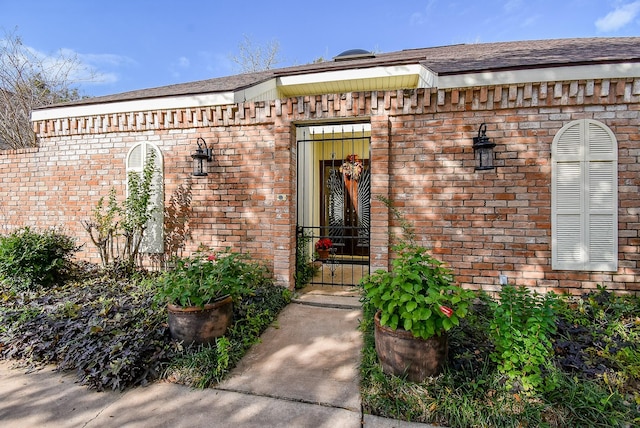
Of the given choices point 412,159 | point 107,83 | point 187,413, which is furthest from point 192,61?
point 187,413

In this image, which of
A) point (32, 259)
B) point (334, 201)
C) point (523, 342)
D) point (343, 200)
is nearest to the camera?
point (523, 342)

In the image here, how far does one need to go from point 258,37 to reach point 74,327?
569 inches

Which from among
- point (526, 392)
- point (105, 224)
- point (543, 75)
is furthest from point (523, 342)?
point (105, 224)

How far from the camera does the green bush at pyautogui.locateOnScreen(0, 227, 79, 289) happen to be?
12.3ft

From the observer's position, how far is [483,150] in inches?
134

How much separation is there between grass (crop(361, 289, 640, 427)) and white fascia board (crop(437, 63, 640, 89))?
2674 mm

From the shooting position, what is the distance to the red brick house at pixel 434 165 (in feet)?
10.7

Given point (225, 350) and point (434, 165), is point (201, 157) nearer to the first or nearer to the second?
point (225, 350)

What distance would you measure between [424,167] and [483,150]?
2.26 ft

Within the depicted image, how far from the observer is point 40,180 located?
4.80 metres

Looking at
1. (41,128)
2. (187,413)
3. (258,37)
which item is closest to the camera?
(187,413)

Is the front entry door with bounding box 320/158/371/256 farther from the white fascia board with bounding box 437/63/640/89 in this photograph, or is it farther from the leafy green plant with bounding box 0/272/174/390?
the leafy green plant with bounding box 0/272/174/390

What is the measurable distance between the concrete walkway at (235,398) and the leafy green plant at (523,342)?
2.61 ft

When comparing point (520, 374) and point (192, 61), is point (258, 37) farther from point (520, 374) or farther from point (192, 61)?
point (520, 374)
